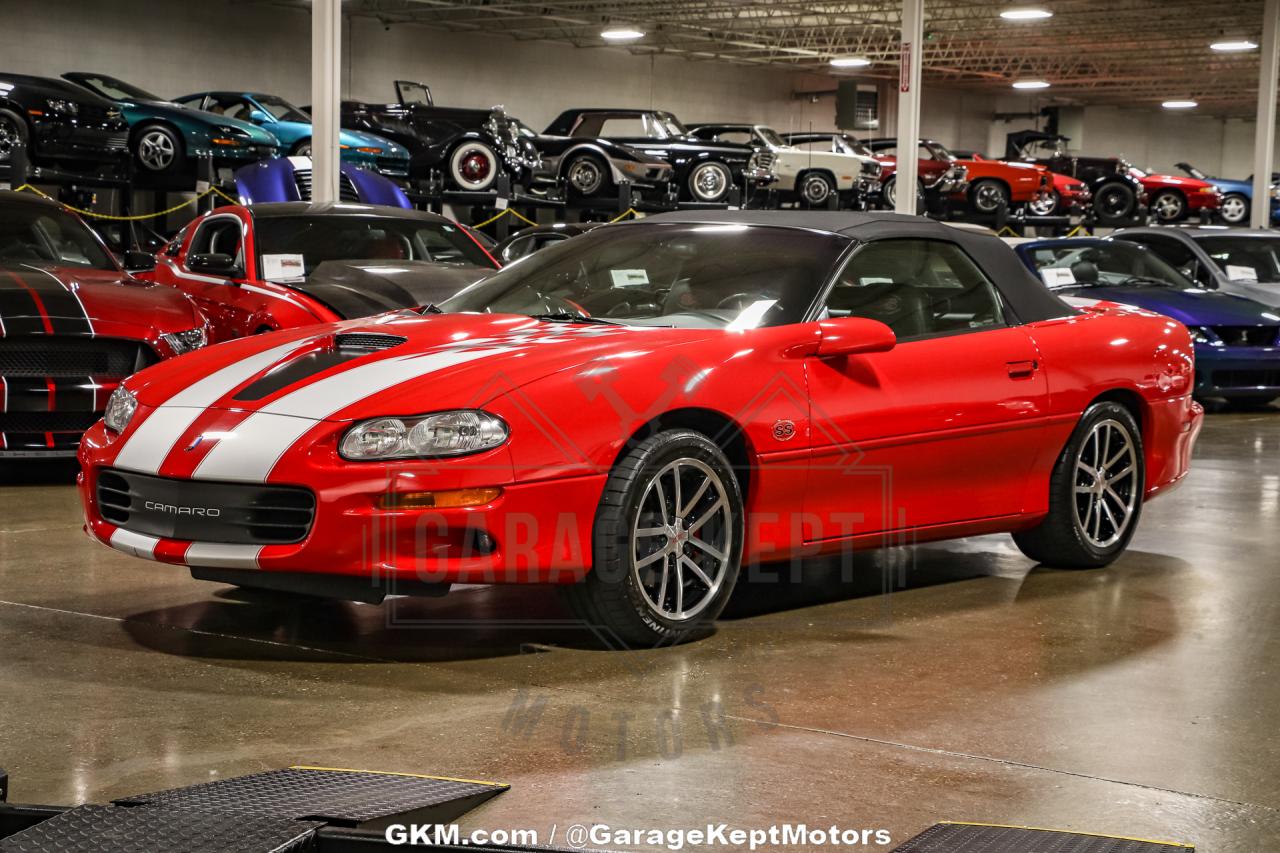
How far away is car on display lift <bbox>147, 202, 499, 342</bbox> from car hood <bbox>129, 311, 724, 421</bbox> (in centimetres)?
330

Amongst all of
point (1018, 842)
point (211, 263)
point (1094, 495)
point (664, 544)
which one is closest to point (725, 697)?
point (664, 544)

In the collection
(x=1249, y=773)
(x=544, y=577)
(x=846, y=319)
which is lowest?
(x=1249, y=773)

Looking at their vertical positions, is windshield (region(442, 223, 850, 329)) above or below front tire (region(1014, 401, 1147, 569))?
above

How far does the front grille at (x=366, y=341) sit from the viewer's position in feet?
15.2

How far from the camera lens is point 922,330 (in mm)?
5203

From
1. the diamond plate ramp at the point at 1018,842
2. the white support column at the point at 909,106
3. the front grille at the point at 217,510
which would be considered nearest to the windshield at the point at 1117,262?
the white support column at the point at 909,106

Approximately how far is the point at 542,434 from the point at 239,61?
24746 millimetres

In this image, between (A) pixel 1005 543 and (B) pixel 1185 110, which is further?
(B) pixel 1185 110

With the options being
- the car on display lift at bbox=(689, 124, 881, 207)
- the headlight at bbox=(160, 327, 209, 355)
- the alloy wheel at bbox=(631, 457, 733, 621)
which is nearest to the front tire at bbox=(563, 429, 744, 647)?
the alloy wheel at bbox=(631, 457, 733, 621)

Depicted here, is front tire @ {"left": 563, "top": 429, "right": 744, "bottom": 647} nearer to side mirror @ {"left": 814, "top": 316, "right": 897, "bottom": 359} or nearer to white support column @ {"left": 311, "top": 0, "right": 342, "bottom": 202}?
side mirror @ {"left": 814, "top": 316, "right": 897, "bottom": 359}

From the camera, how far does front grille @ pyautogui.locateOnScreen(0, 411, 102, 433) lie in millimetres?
7242

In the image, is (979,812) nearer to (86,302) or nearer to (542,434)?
(542,434)

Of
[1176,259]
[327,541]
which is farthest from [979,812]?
[1176,259]

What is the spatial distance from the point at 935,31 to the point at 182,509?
31.0 m
